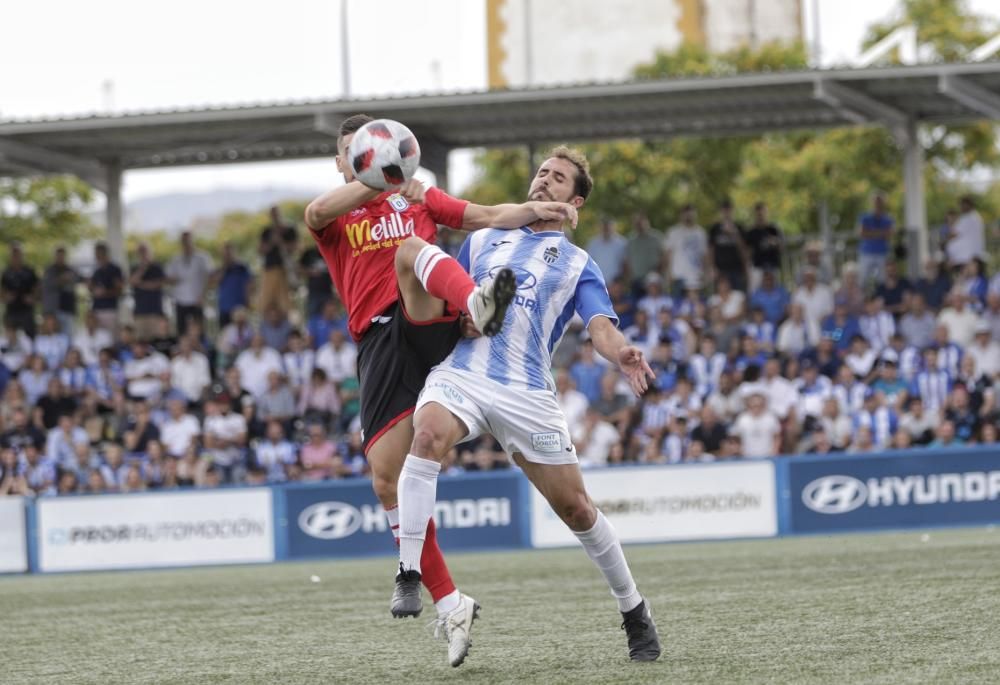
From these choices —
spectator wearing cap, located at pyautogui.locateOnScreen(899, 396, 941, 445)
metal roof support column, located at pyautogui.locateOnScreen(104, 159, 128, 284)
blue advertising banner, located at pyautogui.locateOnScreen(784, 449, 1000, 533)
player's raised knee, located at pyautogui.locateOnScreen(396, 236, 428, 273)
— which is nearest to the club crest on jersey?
player's raised knee, located at pyautogui.locateOnScreen(396, 236, 428, 273)

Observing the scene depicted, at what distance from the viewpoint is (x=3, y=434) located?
68.7 feet

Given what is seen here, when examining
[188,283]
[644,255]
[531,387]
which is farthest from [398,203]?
[188,283]

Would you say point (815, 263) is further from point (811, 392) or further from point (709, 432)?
point (709, 432)

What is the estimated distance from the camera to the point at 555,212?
6.54 m

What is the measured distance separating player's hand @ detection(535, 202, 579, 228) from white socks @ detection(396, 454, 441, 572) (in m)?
1.10

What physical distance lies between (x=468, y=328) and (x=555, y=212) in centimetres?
61

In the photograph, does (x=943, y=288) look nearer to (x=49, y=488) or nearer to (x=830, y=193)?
(x=49, y=488)

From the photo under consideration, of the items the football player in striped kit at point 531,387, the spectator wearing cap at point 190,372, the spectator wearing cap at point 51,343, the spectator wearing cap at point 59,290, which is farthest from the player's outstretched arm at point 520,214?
the spectator wearing cap at point 59,290

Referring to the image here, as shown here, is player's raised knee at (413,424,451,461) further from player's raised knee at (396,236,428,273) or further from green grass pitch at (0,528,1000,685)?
green grass pitch at (0,528,1000,685)

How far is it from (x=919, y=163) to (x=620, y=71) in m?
49.1

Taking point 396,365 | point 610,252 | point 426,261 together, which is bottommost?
point 396,365

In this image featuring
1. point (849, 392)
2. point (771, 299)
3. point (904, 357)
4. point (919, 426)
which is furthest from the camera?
point (771, 299)

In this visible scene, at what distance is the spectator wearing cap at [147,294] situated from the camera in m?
22.7

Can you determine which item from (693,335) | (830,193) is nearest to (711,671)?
(693,335)
